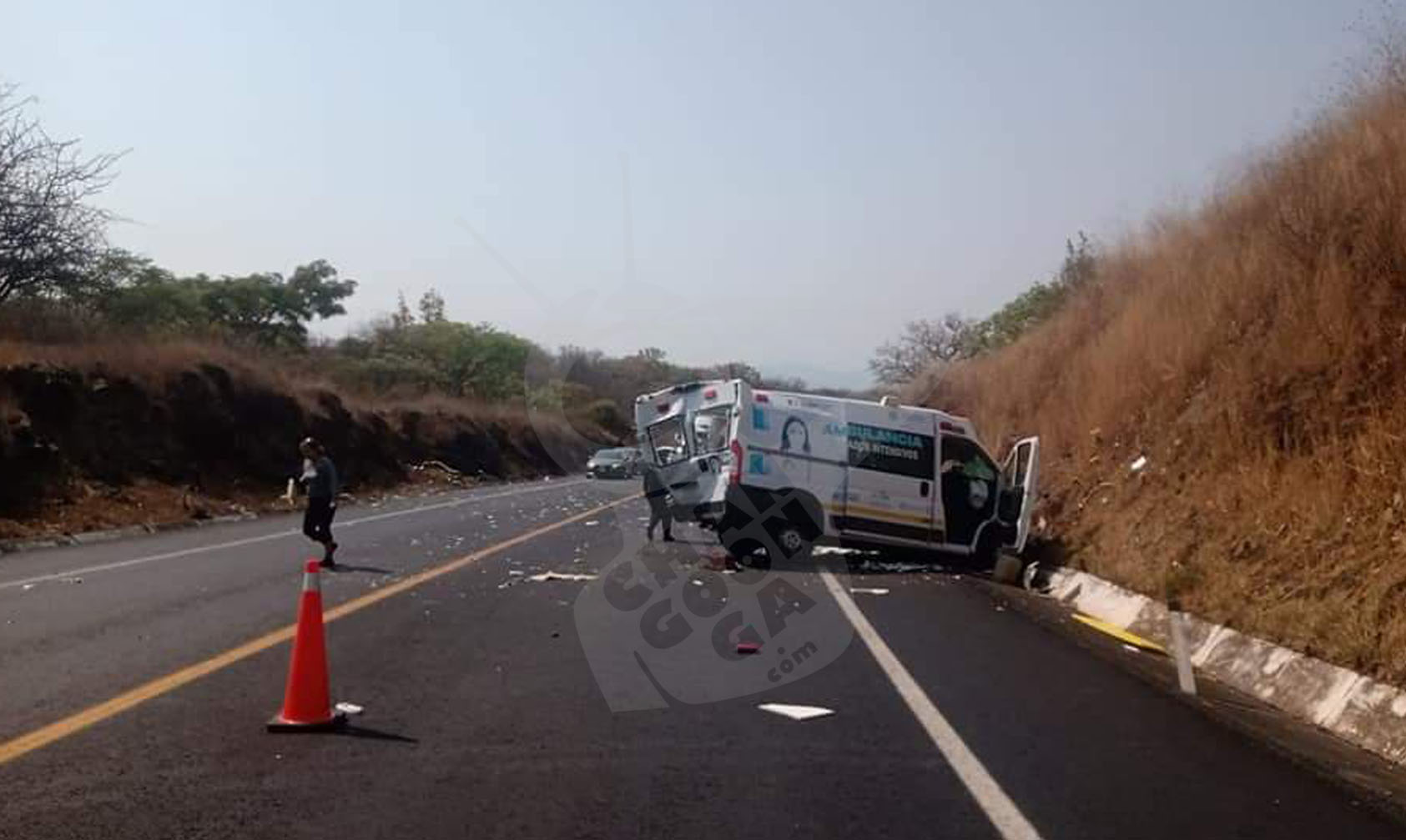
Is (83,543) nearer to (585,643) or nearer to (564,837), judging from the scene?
(585,643)

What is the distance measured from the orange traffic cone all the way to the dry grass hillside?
6.57 metres

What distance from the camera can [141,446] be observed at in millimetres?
37000

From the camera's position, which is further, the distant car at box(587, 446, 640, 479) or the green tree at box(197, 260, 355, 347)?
the green tree at box(197, 260, 355, 347)

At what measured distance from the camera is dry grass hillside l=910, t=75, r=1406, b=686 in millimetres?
11625

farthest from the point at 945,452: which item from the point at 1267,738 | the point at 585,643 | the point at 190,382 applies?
the point at 190,382

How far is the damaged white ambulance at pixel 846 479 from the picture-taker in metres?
20.1

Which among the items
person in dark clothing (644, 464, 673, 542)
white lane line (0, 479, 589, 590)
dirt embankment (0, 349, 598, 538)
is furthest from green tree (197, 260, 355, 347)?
person in dark clothing (644, 464, 673, 542)

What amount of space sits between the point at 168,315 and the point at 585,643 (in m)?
49.3

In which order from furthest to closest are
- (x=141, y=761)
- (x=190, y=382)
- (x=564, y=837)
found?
(x=190, y=382), (x=141, y=761), (x=564, y=837)

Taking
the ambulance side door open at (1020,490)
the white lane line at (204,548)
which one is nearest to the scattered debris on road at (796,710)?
the white lane line at (204,548)

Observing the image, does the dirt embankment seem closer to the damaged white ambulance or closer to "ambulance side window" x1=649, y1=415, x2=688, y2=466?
"ambulance side window" x1=649, y1=415, x2=688, y2=466

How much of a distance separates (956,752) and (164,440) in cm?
3437

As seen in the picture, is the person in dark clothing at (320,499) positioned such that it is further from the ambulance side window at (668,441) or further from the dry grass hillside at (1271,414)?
the dry grass hillside at (1271,414)

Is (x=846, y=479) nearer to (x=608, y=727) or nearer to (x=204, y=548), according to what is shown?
(x=204, y=548)
